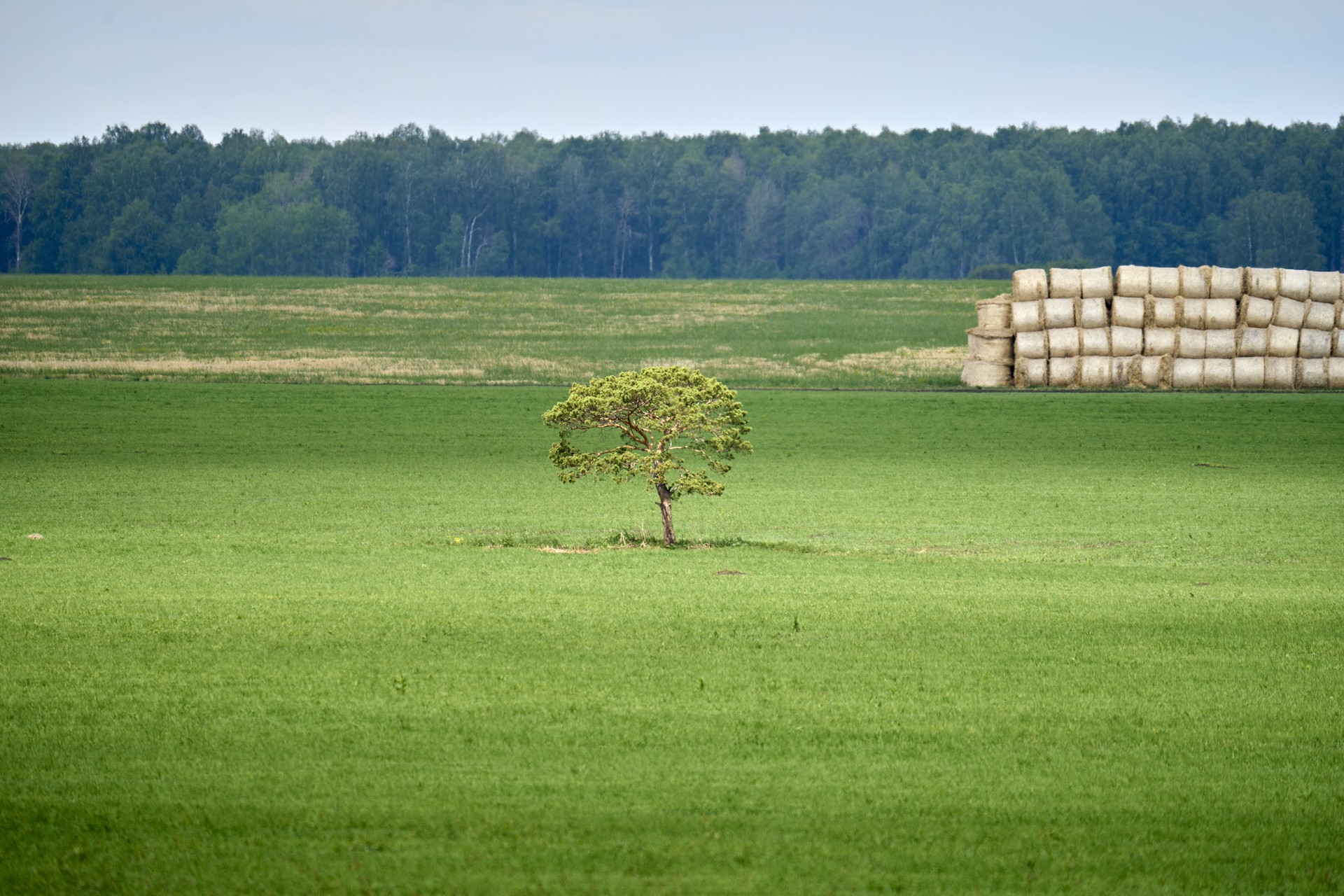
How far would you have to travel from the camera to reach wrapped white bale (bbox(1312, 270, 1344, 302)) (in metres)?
38.8

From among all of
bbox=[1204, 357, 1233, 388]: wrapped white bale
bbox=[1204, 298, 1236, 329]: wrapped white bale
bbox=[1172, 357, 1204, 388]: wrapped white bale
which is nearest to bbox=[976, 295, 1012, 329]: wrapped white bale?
bbox=[1172, 357, 1204, 388]: wrapped white bale

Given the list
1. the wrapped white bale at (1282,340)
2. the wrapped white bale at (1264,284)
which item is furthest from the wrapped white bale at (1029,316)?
the wrapped white bale at (1282,340)

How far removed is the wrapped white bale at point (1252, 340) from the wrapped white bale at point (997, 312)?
6633mm

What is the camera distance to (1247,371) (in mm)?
39281

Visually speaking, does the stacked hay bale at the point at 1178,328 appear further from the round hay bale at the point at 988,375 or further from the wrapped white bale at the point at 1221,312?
the round hay bale at the point at 988,375

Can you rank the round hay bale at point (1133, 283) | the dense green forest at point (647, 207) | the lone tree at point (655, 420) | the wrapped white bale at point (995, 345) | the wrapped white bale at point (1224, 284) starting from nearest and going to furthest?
the lone tree at point (655, 420)
the wrapped white bale at point (1224, 284)
the round hay bale at point (1133, 283)
the wrapped white bale at point (995, 345)
the dense green forest at point (647, 207)

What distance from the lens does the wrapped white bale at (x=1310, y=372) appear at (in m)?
39.3

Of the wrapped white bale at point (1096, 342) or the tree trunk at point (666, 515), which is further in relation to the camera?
the wrapped white bale at point (1096, 342)

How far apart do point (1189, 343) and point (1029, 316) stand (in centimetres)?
485

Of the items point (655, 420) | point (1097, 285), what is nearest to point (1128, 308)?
point (1097, 285)

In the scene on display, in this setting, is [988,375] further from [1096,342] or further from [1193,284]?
[1193,284]

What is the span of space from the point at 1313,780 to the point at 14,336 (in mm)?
50121

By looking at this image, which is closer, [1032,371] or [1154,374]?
[1154,374]

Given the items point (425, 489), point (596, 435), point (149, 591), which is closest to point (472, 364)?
point (596, 435)
